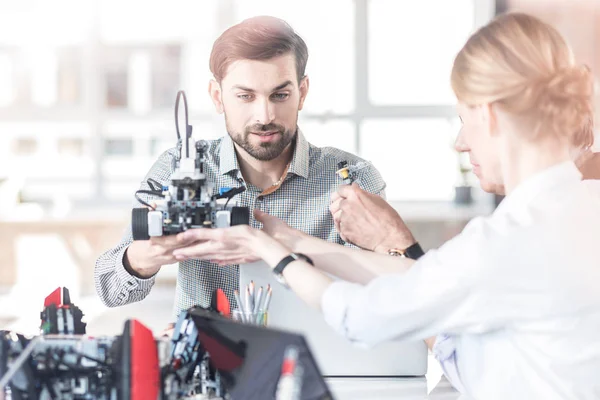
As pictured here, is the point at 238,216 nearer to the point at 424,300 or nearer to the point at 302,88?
the point at 424,300

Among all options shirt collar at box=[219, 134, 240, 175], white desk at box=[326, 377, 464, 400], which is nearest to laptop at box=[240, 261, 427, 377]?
white desk at box=[326, 377, 464, 400]

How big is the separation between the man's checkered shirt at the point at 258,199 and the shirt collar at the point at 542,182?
79cm

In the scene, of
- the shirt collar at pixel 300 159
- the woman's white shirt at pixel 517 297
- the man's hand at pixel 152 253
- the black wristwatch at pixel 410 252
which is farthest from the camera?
the shirt collar at pixel 300 159

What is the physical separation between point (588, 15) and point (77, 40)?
3054mm

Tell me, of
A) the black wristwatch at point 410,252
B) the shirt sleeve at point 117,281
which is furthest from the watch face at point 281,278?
the shirt sleeve at point 117,281

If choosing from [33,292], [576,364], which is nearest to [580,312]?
[576,364]

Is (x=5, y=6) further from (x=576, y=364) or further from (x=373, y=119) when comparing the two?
(x=576, y=364)

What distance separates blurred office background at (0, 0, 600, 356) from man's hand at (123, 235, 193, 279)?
9.51ft

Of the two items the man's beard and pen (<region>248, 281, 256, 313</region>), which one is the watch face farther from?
the man's beard

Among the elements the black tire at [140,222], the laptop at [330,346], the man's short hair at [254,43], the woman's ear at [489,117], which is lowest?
the laptop at [330,346]

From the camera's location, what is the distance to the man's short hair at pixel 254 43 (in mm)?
1764

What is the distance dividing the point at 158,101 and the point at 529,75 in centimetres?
392

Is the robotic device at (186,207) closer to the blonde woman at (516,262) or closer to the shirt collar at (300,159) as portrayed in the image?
the blonde woman at (516,262)

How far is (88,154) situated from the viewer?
477 cm
